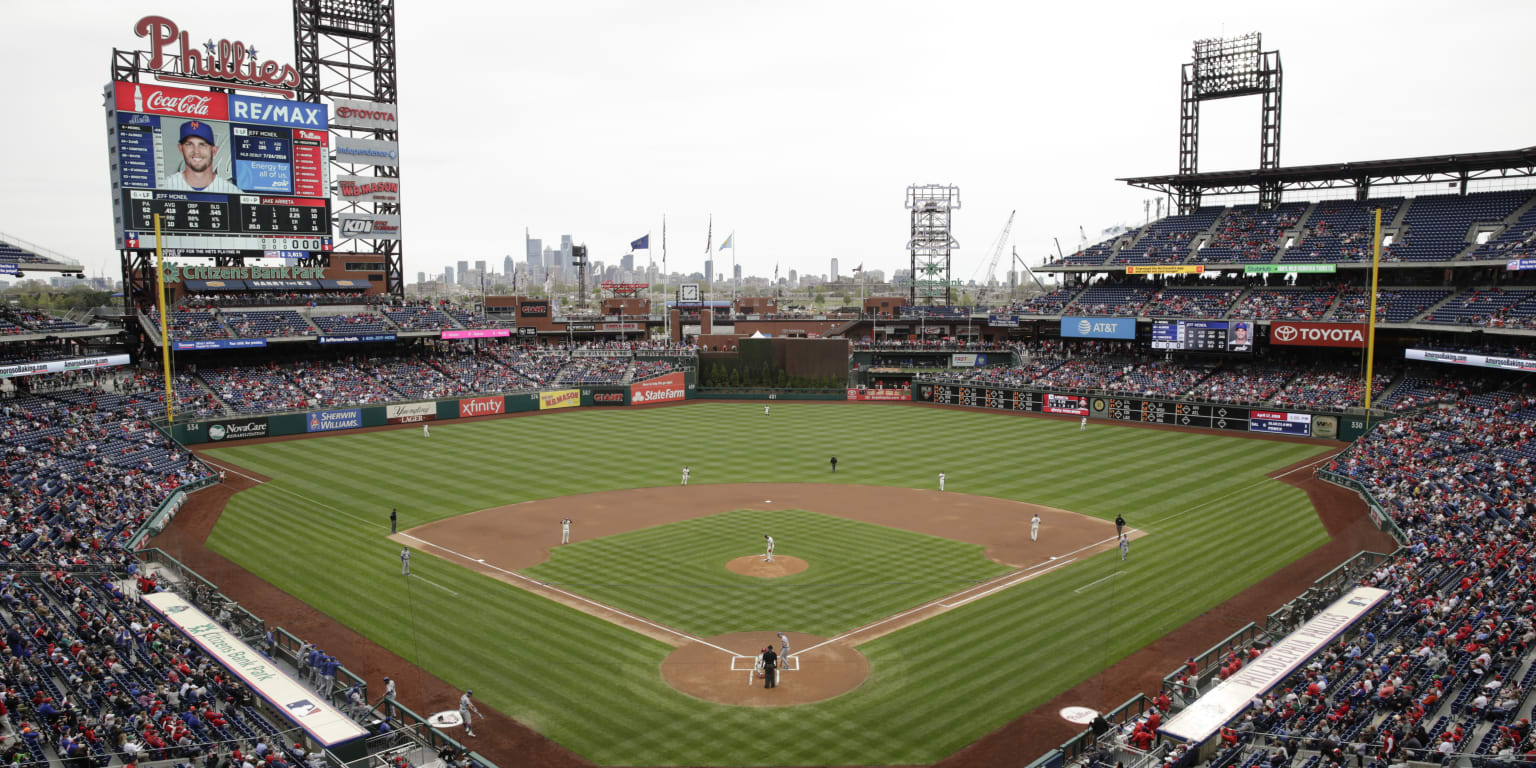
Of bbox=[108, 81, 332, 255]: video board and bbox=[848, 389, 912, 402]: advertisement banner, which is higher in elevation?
bbox=[108, 81, 332, 255]: video board

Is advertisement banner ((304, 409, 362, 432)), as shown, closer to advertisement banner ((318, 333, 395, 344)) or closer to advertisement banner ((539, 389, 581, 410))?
advertisement banner ((318, 333, 395, 344))

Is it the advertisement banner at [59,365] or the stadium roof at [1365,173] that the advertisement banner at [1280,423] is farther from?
the advertisement banner at [59,365]

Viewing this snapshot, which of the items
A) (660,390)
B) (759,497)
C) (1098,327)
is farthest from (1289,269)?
(660,390)

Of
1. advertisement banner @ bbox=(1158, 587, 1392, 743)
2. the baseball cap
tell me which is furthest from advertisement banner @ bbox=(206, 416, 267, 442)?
advertisement banner @ bbox=(1158, 587, 1392, 743)

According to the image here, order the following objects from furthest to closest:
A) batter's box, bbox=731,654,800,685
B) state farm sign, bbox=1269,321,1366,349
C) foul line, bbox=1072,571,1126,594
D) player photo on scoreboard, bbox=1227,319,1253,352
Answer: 1. player photo on scoreboard, bbox=1227,319,1253,352
2. state farm sign, bbox=1269,321,1366,349
3. foul line, bbox=1072,571,1126,594
4. batter's box, bbox=731,654,800,685

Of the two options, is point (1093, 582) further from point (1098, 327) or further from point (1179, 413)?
point (1098, 327)

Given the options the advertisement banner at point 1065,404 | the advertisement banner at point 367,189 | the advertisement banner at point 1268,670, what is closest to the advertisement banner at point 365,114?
the advertisement banner at point 367,189

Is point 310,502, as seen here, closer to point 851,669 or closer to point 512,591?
point 512,591
